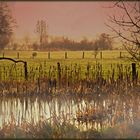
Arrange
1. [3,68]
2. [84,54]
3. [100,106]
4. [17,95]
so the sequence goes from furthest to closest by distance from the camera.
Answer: [3,68] < [84,54] < [17,95] < [100,106]

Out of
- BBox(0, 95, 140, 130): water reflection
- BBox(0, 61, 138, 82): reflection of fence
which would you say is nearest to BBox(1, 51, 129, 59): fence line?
BBox(0, 61, 138, 82): reflection of fence

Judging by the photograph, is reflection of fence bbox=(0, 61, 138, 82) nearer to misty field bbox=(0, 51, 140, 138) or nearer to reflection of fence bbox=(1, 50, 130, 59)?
misty field bbox=(0, 51, 140, 138)

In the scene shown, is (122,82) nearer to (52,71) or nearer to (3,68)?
(52,71)

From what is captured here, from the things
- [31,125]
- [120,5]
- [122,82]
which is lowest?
[31,125]

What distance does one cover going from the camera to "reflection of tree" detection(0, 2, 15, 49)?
28.4 ft

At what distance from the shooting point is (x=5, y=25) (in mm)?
8859

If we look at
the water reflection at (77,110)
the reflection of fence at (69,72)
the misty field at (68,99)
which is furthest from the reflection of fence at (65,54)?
the water reflection at (77,110)

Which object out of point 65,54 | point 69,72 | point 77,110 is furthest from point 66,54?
point 77,110

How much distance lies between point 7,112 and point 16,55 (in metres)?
1.78

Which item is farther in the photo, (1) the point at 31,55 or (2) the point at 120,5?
(1) the point at 31,55

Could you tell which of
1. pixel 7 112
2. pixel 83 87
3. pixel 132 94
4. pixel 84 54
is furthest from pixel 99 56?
pixel 7 112

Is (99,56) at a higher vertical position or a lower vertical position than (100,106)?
higher

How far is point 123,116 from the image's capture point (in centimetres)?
689

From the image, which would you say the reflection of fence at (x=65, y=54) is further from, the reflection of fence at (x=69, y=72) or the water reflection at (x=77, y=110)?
the water reflection at (x=77, y=110)
